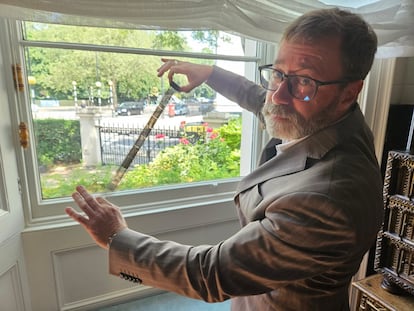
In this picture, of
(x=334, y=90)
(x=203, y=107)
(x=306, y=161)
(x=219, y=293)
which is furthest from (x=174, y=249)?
(x=203, y=107)

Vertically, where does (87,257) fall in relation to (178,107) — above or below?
below

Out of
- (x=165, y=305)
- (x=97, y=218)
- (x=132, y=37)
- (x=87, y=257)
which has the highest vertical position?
(x=132, y=37)

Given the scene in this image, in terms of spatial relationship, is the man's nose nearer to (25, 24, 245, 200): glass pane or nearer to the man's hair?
the man's hair

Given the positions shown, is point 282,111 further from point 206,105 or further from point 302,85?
point 206,105

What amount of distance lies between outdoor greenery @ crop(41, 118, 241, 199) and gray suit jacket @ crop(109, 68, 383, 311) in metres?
0.84

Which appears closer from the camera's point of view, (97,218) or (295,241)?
(295,241)

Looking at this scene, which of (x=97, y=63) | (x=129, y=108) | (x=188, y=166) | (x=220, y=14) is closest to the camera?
(x=220, y=14)

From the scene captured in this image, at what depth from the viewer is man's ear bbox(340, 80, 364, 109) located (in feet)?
2.31

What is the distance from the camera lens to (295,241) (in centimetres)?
60

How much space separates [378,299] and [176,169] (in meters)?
1.10

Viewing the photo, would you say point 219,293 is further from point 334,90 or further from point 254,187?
point 334,90

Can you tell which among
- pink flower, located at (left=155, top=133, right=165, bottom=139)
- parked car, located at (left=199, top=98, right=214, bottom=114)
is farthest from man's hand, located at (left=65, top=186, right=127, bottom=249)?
parked car, located at (left=199, top=98, right=214, bottom=114)

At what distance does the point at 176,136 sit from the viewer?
1597 millimetres

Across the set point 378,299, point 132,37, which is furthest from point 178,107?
point 378,299
